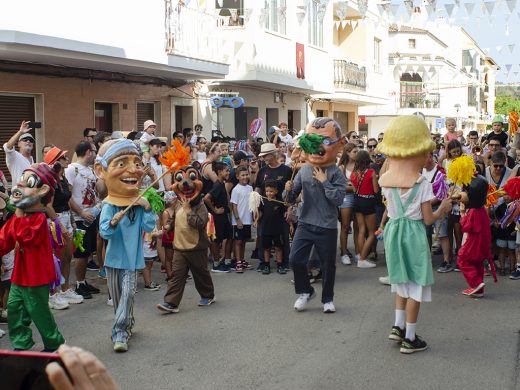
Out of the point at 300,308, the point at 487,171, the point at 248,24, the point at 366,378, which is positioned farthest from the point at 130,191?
the point at 248,24

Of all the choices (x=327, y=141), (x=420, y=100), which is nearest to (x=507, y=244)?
(x=327, y=141)

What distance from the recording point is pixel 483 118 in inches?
2689

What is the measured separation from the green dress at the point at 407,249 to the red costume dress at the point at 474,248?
6.58ft

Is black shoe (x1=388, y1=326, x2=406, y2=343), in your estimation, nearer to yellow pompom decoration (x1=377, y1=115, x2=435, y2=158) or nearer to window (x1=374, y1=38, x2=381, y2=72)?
yellow pompom decoration (x1=377, y1=115, x2=435, y2=158)

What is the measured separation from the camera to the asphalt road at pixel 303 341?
5.45m

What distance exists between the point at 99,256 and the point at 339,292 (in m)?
3.11

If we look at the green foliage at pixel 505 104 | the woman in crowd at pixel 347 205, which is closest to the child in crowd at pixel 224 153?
the woman in crowd at pixel 347 205

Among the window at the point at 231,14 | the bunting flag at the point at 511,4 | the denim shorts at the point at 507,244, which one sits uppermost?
the window at the point at 231,14

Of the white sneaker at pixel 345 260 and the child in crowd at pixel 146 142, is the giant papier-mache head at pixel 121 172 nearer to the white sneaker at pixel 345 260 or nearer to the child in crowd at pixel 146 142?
the child in crowd at pixel 146 142

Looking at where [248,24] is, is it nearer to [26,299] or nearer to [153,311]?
[153,311]

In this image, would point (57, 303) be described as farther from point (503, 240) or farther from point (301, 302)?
point (503, 240)

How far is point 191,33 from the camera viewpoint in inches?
627

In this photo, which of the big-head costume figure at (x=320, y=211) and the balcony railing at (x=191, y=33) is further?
the balcony railing at (x=191, y=33)

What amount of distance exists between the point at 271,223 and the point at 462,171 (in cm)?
282
